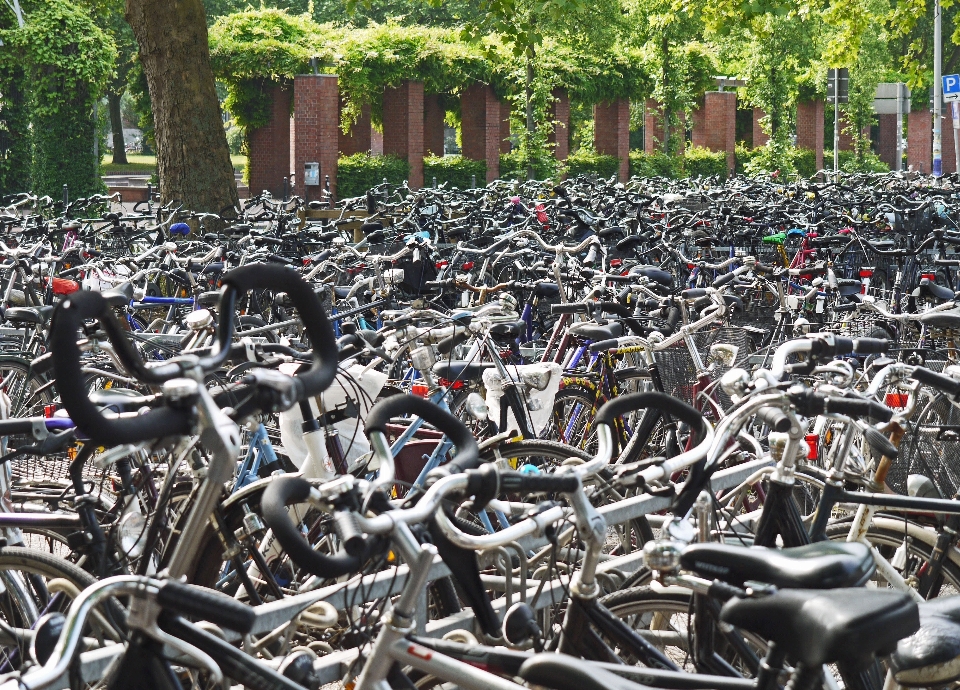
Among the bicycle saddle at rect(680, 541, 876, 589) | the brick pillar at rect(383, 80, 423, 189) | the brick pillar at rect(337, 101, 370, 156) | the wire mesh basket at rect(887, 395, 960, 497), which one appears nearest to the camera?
the bicycle saddle at rect(680, 541, 876, 589)

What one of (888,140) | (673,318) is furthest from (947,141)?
(673,318)

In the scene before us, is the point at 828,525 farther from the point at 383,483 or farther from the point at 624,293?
the point at 624,293

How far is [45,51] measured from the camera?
24.3 m

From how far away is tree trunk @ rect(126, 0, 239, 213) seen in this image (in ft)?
43.0

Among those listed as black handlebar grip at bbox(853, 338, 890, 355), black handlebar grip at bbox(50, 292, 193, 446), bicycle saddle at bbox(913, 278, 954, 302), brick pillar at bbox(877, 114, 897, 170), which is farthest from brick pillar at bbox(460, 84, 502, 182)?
black handlebar grip at bbox(50, 292, 193, 446)

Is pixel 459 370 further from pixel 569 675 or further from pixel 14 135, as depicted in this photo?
pixel 14 135

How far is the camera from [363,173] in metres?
30.3

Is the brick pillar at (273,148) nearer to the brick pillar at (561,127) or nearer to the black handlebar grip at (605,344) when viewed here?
the brick pillar at (561,127)

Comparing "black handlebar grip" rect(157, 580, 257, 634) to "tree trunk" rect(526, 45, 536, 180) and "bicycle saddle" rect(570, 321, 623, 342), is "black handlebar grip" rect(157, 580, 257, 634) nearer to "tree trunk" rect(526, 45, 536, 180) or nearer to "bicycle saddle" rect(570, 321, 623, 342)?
"bicycle saddle" rect(570, 321, 623, 342)

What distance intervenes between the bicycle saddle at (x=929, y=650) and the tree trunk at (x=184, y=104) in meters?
12.1

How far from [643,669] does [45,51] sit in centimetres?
2446

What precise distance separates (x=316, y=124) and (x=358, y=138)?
4147 millimetres

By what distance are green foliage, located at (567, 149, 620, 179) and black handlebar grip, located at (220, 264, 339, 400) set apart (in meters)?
32.2

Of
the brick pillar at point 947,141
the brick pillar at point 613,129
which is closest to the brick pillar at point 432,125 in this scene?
the brick pillar at point 613,129
